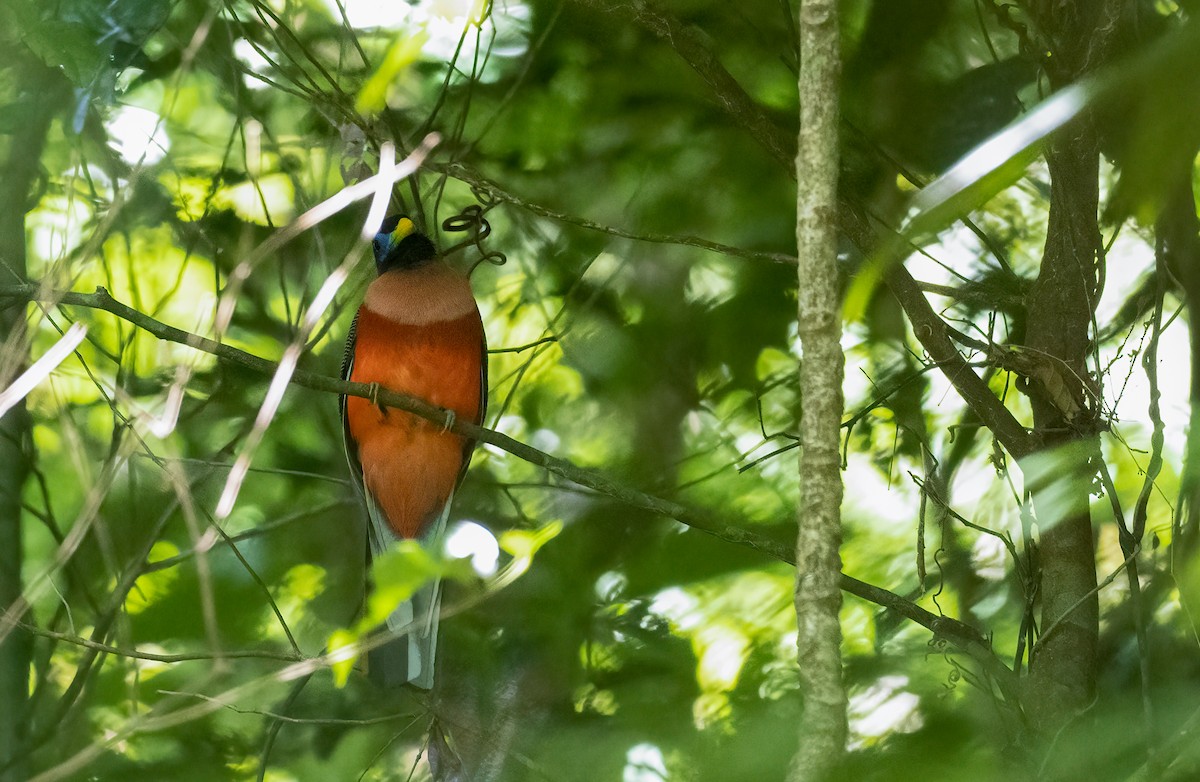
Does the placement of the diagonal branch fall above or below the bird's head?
below

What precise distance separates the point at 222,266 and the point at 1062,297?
2140 millimetres

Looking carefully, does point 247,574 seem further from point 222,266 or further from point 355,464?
point 222,266

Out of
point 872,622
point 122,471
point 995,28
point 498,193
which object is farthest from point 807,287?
point 122,471

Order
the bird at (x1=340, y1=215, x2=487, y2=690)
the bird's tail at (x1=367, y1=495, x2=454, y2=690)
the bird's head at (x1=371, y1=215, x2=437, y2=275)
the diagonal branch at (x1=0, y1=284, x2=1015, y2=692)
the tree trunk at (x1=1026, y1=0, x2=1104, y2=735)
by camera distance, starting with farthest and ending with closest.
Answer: the bird's head at (x1=371, y1=215, x2=437, y2=275) → the bird at (x1=340, y1=215, x2=487, y2=690) → the bird's tail at (x1=367, y1=495, x2=454, y2=690) → the tree trunk at (x1=1026, y1=0, x2=1104, y2=735) → the diagonal branch at (x1=0, y1=284, x2=1015, y2=692)

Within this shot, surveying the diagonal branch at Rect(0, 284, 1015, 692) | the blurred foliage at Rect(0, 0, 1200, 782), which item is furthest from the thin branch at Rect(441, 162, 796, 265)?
the diagonal branch at Rect(0, 284, 1015, 692)

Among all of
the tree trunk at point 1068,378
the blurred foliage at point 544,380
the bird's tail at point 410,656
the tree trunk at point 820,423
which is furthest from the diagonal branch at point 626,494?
the bird's tail at point 410,656

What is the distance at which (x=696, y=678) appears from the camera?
2643 mm

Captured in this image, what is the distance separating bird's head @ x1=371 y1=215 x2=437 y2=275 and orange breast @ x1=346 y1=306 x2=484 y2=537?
0.23 meters

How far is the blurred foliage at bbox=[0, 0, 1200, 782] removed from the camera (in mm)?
2602

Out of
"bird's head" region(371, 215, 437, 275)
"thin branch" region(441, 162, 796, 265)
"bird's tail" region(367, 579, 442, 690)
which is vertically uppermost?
"bird's head" region(371, 215, 437, 275)

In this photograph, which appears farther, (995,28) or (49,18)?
(995,28)

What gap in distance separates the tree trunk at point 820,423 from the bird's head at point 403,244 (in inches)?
77.4

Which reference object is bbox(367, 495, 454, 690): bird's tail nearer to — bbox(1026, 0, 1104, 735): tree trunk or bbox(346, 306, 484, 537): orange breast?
bbox(346, 306, 484, 537): orange breast

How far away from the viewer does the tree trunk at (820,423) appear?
1297 millimetres
